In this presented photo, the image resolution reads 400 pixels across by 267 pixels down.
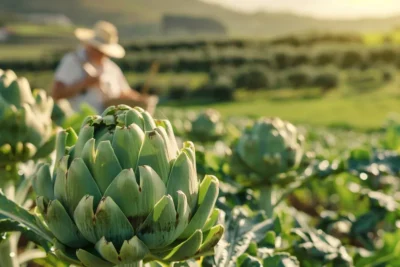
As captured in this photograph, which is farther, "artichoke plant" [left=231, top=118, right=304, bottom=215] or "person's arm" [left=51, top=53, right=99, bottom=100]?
"person's arm" [left=51, top=53, right=99, bottom=100]

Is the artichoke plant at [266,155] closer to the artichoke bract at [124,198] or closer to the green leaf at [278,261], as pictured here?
the green leaf at [278,261]

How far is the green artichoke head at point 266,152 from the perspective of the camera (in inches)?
62.8

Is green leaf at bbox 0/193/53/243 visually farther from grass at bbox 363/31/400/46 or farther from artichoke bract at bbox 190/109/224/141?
grass at bbox 363/31/400/46

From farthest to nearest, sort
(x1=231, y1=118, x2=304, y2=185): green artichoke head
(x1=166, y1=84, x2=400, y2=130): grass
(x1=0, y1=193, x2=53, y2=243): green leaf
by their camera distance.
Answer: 1. (x1=166, y1=84, x2=400, y2=130): grass
2. (x1=231, y1=118, x2=304, y2=185): green artichoke head
3. (x1=0, y1=193, x2=53, y2=243): green leaf

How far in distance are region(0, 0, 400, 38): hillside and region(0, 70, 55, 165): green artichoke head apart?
6753cm

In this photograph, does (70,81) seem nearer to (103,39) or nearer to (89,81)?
(89,81)

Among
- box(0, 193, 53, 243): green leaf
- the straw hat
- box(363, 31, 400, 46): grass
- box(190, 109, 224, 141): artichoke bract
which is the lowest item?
box(363, 31, 400, 46): grass

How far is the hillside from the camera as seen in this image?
77688mm

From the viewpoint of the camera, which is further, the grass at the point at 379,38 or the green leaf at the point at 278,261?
the grass at the point at 379,38

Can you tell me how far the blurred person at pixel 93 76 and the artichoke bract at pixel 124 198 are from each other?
2.74 m

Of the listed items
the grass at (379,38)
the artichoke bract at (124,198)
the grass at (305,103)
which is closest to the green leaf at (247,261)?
the artichoke bract at (124,198)

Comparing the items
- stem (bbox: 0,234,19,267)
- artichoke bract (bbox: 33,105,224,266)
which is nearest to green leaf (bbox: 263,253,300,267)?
artichoke bract (bbox: 33,105,224,266)

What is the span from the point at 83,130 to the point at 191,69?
110 feet

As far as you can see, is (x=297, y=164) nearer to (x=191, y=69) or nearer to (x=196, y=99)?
(x=196, y=99)
